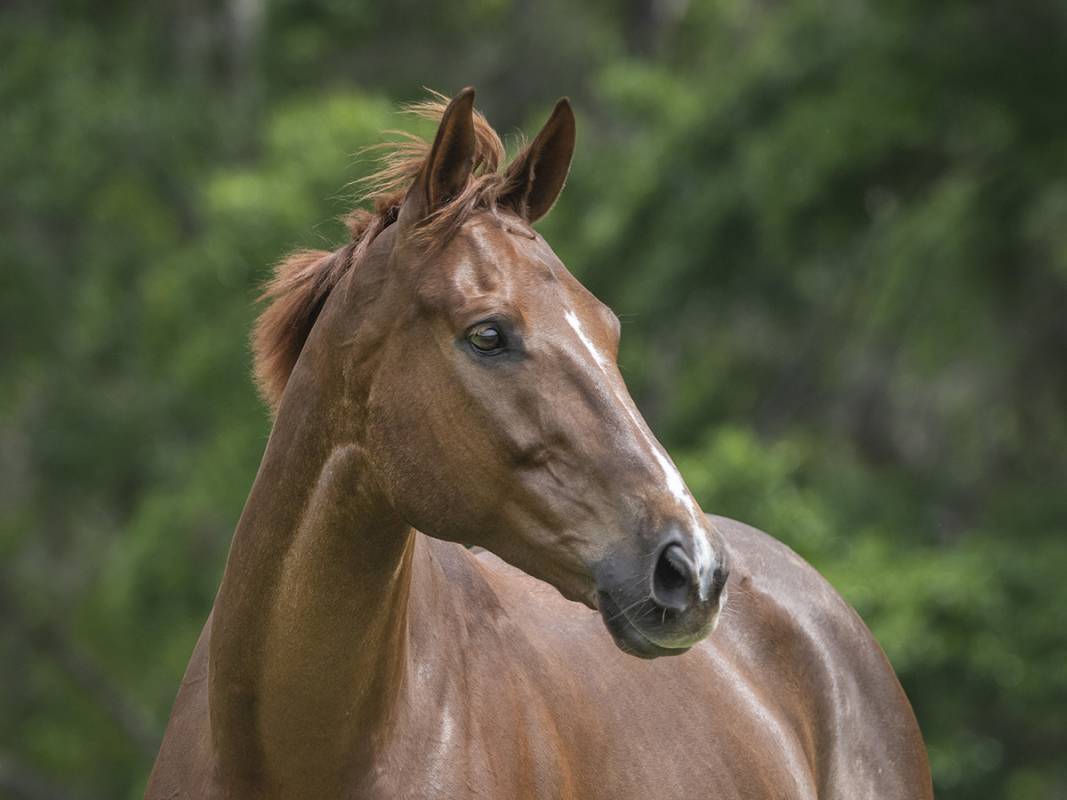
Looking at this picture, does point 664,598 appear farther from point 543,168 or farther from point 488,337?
point 543,168

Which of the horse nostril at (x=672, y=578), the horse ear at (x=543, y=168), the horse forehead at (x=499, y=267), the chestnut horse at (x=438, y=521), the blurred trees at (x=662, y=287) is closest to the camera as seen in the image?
the horse nostril at (x=672, y=578)

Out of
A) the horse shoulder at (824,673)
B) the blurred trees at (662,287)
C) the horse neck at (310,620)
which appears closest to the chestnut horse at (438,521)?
the horse neck at (310,620)

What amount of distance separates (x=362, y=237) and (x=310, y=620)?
29.3 inches

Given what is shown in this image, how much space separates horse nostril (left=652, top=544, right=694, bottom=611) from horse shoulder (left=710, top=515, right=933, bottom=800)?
5.23 feet

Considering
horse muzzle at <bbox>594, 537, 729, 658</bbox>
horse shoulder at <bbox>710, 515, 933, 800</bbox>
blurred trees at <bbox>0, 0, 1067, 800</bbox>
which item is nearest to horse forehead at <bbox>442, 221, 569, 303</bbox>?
horse muzzle at <bbox>594, 537, 729, 658</bbox>

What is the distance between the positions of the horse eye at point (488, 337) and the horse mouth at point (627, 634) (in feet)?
1.53

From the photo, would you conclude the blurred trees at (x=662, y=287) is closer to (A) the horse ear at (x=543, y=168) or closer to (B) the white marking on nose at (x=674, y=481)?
(A) the horse ear at (x=543, y=168)

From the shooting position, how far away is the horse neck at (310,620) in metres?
3.09

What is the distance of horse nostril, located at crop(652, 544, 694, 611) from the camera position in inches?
108

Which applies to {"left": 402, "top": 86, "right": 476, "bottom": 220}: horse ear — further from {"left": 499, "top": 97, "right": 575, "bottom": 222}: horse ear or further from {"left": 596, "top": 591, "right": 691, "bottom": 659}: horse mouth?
{"left": 596, "top": 591, "right": 691, "bottom": 659}: horse mouth

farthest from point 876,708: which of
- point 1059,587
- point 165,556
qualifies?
point 165,556

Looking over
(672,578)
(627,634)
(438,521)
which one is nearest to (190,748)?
(438,521)

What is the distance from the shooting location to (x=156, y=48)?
20984mm

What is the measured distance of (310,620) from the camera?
3.10 metres
